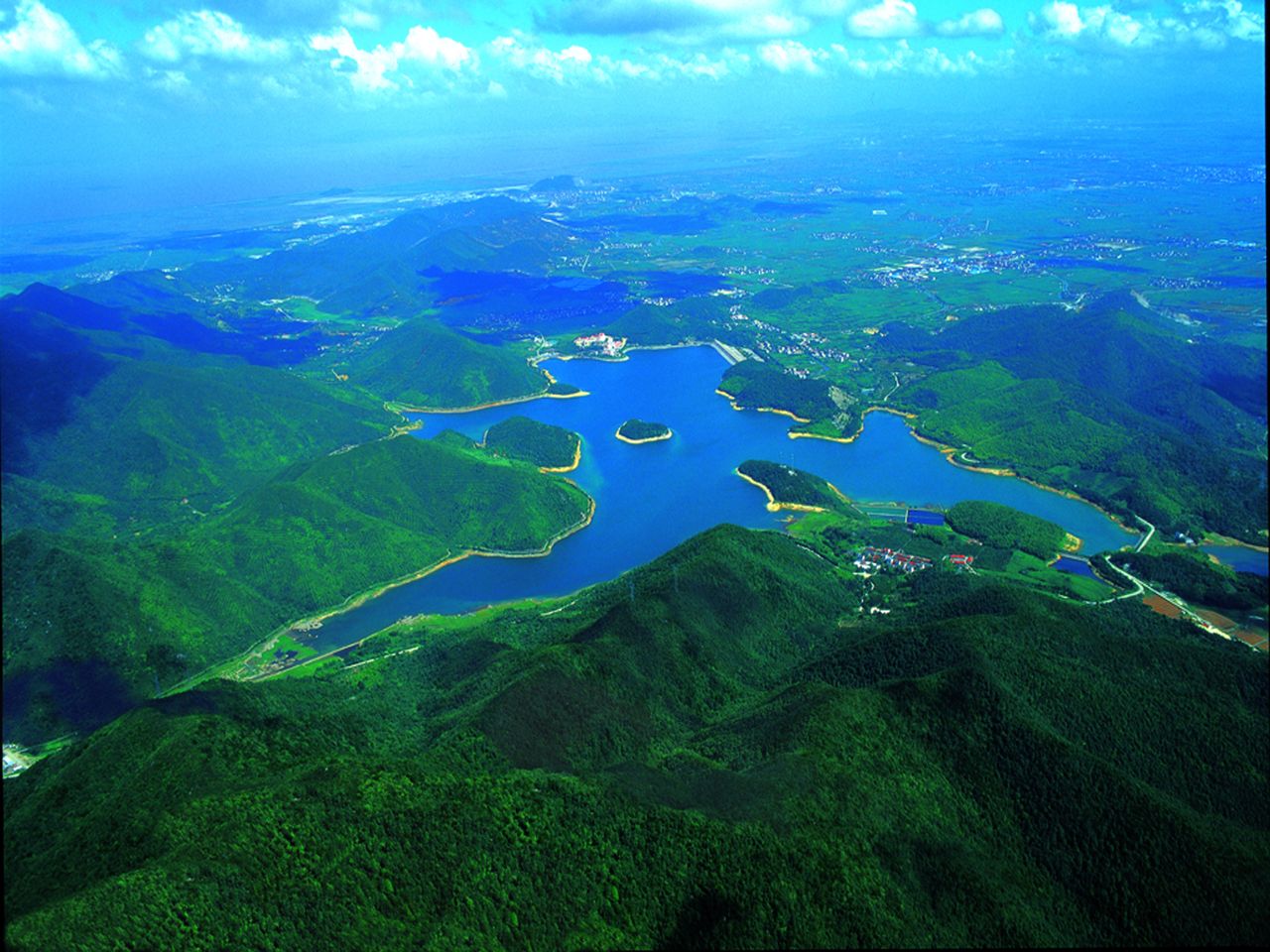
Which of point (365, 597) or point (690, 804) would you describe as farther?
point (365, 597)

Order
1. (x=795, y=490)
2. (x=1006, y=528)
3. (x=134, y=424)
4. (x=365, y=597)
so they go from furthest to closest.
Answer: (x=134, y=424)
(x=795, y=490)
(x=1006, y=528)
(x=365, y=597)

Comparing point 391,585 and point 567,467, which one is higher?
point 391,585

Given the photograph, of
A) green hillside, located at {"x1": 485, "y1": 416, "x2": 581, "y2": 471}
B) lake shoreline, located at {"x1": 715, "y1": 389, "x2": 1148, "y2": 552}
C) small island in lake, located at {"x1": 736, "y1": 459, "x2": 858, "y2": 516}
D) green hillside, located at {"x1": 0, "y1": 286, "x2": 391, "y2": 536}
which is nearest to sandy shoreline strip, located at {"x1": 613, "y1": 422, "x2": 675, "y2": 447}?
green hillside, located at {"x1": 485, "y1": 416, "x2": 581, "y2": 471}

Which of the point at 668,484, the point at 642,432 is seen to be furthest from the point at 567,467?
the point at 668,484

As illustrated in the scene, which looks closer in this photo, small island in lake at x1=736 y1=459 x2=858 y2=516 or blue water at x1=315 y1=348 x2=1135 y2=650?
blue water at x1=315 y1=348 x2=1135 y2=650

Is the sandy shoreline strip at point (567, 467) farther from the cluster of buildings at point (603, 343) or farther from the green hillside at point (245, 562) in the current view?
the cluster of buildings at point (603, 343)

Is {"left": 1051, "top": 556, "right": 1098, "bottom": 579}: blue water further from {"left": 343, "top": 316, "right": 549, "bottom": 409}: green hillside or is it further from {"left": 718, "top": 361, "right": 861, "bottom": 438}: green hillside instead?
{"left": 343, "top": 316, "right": 549, "bottom": 409}: green hillside

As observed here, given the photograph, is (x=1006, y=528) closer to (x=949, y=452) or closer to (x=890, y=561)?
(x=890, y=561)
